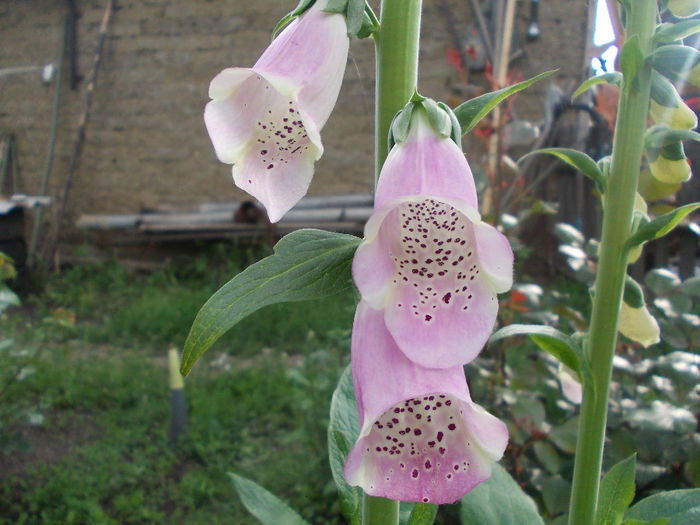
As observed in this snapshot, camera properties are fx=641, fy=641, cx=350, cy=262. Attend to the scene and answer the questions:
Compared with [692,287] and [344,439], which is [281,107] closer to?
[344,439]

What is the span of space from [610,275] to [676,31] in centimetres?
22

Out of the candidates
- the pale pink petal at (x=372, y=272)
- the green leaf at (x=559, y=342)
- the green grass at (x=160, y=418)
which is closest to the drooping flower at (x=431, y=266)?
the pale pink petal at (x=372, y=272)

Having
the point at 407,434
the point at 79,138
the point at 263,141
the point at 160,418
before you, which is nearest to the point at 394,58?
the point at 263,141

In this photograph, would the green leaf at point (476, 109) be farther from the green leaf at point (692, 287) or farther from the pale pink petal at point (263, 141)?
the green leaf at point (692, 287)

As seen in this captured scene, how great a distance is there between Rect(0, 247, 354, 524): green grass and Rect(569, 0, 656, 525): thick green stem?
79cm

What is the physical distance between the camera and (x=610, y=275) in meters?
0.60

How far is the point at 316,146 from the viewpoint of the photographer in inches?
16.7

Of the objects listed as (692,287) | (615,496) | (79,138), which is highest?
(615,496)

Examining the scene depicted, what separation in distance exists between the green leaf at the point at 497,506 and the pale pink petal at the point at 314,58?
1.31 feet

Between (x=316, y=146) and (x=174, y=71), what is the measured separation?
199 inches

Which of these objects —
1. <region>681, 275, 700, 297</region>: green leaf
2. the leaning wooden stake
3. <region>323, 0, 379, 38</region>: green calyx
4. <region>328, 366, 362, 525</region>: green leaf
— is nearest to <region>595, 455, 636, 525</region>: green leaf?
<region>328, 366, 362, 525</region>: green leaf

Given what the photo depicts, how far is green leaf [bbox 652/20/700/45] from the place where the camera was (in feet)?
1.82

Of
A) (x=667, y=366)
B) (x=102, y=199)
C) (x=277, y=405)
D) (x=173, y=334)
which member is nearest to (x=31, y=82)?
(x=102, y=199)

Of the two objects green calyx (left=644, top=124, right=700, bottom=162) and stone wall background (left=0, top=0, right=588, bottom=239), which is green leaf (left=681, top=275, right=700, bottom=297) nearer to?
green calyx (left=644, top=124, right=700, bottom=162)
